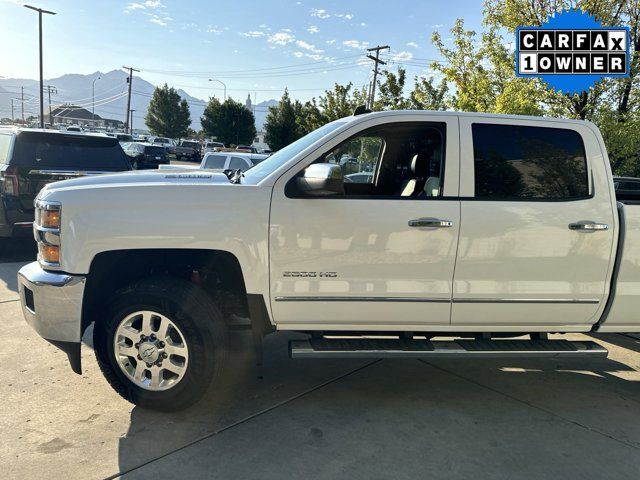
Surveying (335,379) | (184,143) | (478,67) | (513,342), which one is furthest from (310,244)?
(184,143)

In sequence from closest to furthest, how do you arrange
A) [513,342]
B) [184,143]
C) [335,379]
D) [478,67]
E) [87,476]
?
[87,476]
[513,342]
[335,379]
[478,67]
[184,143]

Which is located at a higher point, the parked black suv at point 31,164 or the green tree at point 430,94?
the green tree at point 430,94

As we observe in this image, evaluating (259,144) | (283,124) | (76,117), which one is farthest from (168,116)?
(76,117)

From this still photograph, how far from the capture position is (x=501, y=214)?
10.5 ft

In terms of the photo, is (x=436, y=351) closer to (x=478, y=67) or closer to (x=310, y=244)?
(x=310, y=244)

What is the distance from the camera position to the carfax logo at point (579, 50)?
32.6 ft

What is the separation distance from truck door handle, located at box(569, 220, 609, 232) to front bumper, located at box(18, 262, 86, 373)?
3281 mm

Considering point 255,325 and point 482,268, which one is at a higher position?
point 482,268

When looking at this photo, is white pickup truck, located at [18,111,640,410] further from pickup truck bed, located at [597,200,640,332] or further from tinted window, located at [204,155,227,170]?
tinted window, located at [204,155,227,170]

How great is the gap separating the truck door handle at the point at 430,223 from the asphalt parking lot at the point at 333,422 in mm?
1361

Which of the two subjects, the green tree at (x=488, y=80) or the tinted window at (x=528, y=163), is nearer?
the tinted window at (x=528, y=163)

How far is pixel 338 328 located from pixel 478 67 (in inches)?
478

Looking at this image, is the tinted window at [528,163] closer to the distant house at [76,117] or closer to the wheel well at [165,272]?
the wheel well at [165,272]

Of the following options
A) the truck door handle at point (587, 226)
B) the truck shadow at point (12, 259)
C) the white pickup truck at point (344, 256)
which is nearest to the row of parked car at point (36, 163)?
the truck shadow at point (12, 259)
